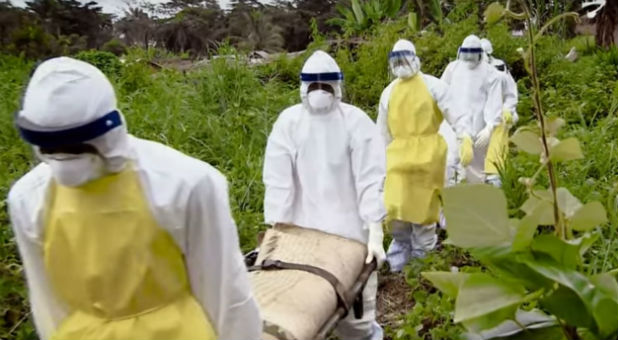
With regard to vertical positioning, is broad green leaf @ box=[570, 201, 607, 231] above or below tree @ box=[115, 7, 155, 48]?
above

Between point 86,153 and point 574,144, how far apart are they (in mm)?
953

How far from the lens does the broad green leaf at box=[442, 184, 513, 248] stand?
1.01m

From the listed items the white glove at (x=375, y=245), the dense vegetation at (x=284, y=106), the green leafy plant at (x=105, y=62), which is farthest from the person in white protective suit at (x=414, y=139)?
the green leafy plant at (x=105, y=62)

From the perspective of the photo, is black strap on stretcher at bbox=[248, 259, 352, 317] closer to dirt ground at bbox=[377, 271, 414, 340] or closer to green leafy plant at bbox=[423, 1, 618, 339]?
green leafy plant at bbox=[423, 1, 618, 339]

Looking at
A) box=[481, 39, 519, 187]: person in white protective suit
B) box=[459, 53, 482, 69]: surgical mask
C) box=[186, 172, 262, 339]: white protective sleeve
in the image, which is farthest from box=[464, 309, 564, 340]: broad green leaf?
box=[459, 53, 482, 69]: surgical mask

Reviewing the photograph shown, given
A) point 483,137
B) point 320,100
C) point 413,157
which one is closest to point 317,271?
point 320,100

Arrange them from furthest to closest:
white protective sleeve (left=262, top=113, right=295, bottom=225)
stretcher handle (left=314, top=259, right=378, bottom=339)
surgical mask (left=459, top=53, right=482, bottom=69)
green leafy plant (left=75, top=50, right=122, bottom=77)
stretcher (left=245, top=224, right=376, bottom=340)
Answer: green leafy plant (left=75, top=50, right=122, bottom=77), surgical mask (left=459, top=53, right=482, bottom=69), white protective sleeve (left=262, top=113, right=295, bottom=225), stretcher handle (left=314, top=259, right=378, bottom=339), stretcher (left=245, top=224, right=376, bottom=340)

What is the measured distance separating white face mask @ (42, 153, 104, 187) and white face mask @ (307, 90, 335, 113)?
2085 mm

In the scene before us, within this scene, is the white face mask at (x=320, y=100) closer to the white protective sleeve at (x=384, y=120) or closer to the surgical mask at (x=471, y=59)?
the white protective sleeve at (x=384, y=120)

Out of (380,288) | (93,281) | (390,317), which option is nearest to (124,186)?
(93,281)

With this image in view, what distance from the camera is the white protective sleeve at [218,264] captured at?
161 cm

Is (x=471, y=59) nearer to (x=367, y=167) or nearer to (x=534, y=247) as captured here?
(x=367, y=167)

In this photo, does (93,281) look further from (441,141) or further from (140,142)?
(441,141)

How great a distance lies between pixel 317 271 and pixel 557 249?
1.61 metres
